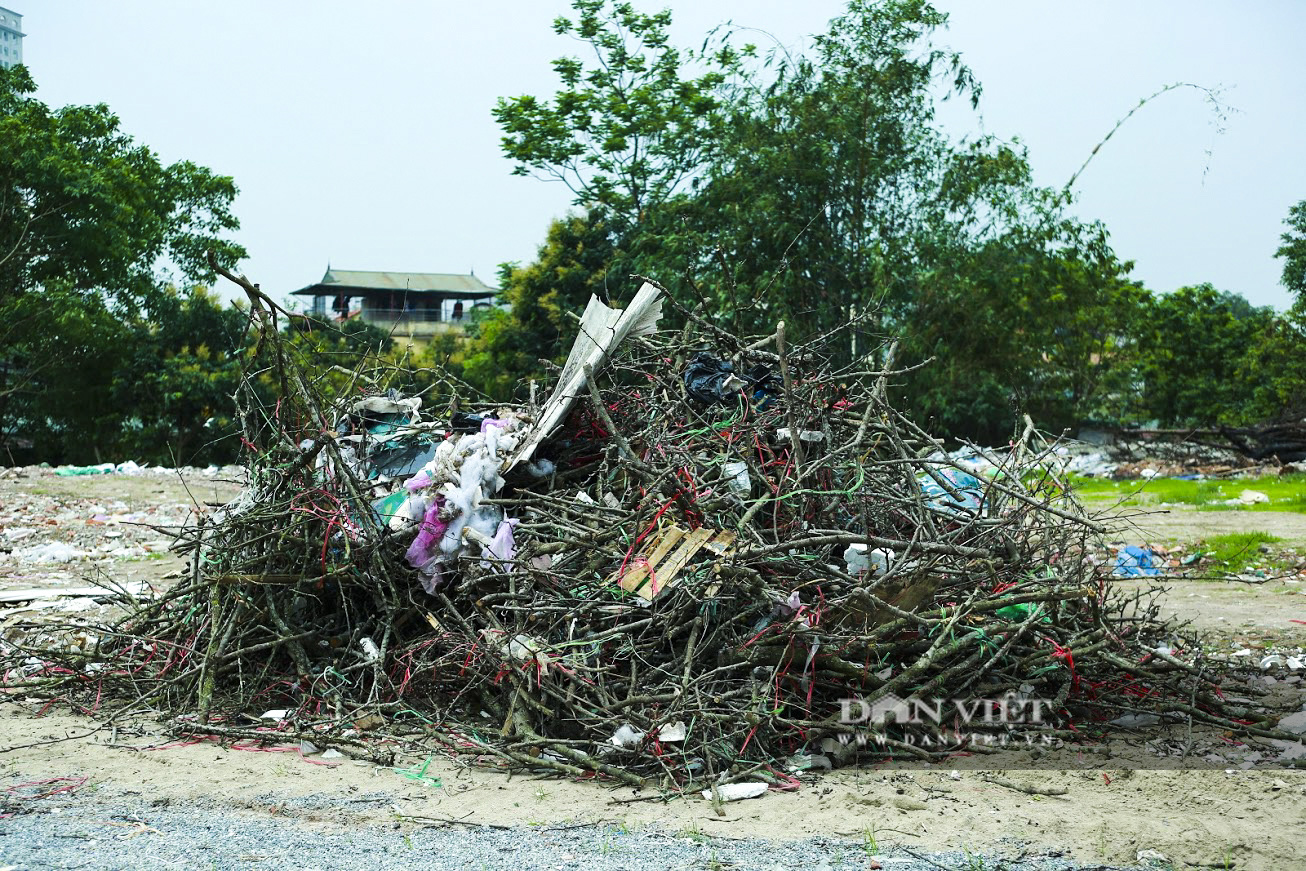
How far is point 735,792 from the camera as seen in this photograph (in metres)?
3.77

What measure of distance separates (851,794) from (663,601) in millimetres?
1067

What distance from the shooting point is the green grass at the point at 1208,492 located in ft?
38.6

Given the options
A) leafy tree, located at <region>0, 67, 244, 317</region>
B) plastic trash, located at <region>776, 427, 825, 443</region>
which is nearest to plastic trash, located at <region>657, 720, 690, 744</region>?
plastic trash, located at <region>776, 427, 825, 443</region>

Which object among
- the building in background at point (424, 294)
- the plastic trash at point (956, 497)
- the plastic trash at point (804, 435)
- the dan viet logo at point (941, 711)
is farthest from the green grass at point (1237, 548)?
the building in background at point (424, 294)

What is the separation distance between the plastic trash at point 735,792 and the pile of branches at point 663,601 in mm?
68

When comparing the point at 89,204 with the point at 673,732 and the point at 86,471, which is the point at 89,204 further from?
the point at 673,732

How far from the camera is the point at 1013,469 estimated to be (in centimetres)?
544

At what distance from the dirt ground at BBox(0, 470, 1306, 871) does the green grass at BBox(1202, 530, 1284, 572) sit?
11.8 ft

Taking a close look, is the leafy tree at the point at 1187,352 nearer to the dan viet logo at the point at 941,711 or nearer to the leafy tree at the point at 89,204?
the leafy tree at the point at 89,204

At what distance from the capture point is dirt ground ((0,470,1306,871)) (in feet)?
11.0

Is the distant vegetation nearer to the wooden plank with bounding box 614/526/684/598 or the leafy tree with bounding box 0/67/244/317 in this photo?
the leafy tree with bounding box 0/67/244/317

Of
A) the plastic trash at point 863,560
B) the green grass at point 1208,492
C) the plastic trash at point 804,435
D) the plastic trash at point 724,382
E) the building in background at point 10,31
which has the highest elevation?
the building in background at point 10,31

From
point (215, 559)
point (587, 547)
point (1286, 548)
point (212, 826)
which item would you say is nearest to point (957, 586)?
point (587, 547)

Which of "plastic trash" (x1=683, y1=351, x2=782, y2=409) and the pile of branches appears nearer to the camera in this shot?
the pile of branches
